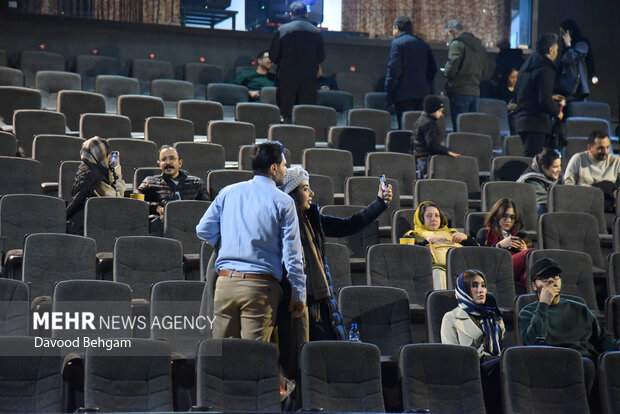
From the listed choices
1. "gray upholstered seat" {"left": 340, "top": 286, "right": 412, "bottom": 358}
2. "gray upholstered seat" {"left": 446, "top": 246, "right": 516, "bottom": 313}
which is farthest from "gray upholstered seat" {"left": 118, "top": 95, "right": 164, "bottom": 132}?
"gray upholstered seat" {"left": 340, "top": 286, "right": 412, "bottom": 358}

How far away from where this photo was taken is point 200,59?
351 inches

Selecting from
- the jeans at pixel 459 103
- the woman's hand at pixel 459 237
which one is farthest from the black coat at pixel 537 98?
the woman's hand at pixel 459 237

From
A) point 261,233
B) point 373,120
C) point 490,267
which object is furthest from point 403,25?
point 261,233

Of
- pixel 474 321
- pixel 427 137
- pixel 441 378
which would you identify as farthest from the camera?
pixel 427 137

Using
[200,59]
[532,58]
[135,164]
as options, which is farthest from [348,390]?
[200,59]

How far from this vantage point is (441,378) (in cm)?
372

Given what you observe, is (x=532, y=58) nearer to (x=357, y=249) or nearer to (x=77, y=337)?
(x=357, y=249)

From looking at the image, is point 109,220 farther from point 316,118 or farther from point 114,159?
point 316,118

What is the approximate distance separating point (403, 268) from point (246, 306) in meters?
1.83

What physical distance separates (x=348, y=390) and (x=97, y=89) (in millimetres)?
4706

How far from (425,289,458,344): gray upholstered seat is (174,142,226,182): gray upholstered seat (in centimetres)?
220

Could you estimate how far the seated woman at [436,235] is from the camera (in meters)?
5.05

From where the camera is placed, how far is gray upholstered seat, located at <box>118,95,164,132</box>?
273 inches

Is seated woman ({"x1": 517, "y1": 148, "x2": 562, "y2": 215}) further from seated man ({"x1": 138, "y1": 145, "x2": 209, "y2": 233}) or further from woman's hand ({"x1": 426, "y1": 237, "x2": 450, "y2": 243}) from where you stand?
seated man ({"x1": 138, "y1": 145, "x2": 209, "y2": 233})
